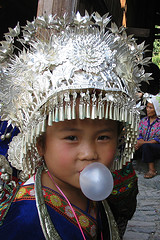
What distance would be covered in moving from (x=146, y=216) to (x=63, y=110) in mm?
2628

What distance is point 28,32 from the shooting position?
1.47m

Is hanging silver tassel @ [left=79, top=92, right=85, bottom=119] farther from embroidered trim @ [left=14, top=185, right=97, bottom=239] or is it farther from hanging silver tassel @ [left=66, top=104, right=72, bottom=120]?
→ embroidered trim @ [left=14, top=185, right=97, bottom=239]

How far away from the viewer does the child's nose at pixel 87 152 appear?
130cm

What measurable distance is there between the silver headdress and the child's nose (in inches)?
5.4

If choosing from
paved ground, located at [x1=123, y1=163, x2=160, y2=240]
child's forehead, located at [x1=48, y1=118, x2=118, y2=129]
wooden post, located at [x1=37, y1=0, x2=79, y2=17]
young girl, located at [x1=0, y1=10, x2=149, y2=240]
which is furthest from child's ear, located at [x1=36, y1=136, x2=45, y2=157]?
paved ground, located at [x1=123, y1=163, x2=160, y2=240]

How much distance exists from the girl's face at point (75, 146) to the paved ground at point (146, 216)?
170 centimetres

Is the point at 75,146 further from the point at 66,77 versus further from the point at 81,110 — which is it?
the point at 66,77

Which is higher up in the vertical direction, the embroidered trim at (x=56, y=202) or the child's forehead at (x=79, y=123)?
the child's forehead at (x=79, y=123)

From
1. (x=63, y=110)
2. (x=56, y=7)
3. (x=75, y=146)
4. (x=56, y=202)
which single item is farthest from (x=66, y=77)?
(x=56, y=7)

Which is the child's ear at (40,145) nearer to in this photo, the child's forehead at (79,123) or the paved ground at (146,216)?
the child's forehead at (79,123)

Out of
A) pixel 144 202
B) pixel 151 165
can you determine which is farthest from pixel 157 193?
pixel 151 165

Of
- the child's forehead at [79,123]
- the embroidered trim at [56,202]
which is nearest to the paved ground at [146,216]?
the embroidered trim at [56,202]

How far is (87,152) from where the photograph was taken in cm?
131

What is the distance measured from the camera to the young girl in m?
1.31
